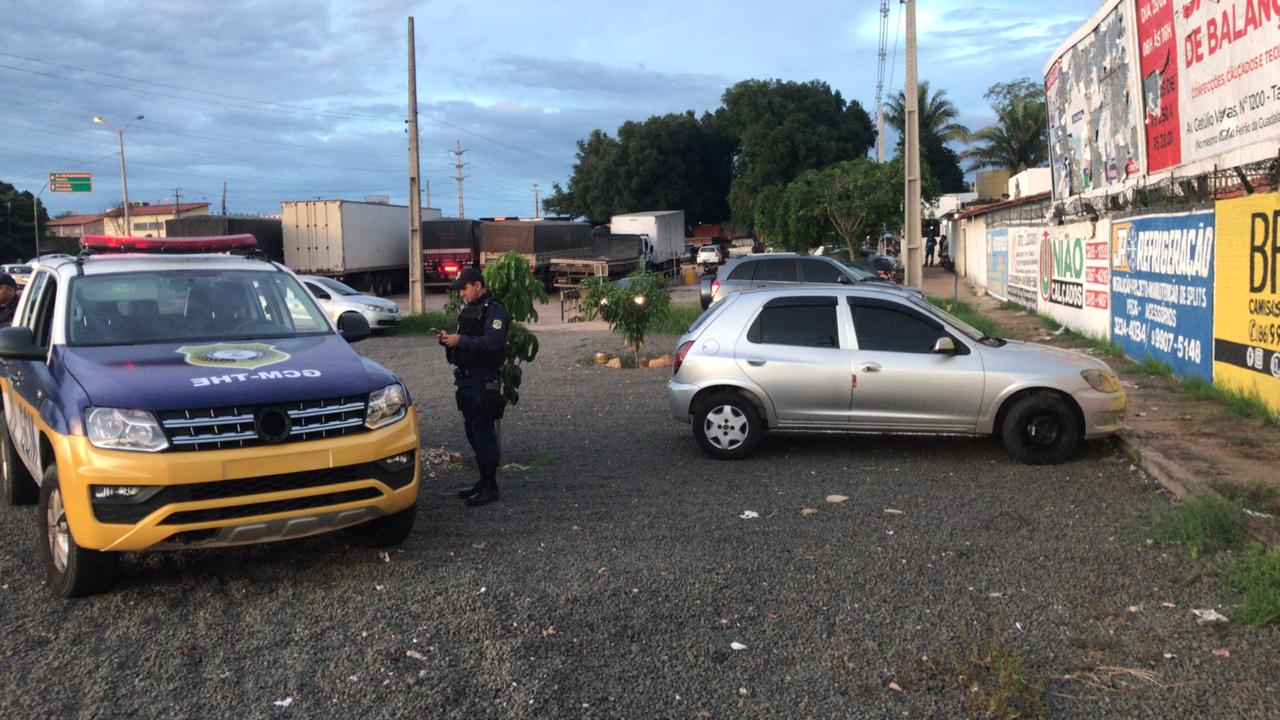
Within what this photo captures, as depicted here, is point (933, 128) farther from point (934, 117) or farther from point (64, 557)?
point (64, 557)

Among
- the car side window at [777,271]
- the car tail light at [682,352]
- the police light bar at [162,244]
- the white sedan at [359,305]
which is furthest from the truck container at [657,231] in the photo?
the police light bar at [162,244]

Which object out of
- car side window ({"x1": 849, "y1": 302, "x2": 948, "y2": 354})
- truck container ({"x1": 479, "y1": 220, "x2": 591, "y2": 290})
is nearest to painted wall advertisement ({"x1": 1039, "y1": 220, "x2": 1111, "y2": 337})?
car side window ({"x1": 849, "y1": 302, "x2": 948, "y2": 354})

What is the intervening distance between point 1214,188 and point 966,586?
792 cm

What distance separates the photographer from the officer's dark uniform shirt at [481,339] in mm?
7195

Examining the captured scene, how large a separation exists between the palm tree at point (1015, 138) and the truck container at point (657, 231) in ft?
69.3

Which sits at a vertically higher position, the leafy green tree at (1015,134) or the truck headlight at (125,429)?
the leafy green tree at (1015,134)

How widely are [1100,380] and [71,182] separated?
69.9 metres

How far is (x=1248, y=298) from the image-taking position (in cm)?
991

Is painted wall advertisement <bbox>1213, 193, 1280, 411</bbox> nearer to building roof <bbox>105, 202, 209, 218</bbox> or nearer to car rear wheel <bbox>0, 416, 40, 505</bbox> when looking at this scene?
car rear wheel <bbox>0, 416, 40, 505</bbox>

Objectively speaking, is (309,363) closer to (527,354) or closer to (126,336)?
(126,336)

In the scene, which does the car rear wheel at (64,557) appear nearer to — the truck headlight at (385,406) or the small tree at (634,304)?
the truck headlight at (385,406)

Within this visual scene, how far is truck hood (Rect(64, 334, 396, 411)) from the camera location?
508 centimetres

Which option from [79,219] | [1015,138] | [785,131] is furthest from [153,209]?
[1015,138]

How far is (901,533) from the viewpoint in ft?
21.1
